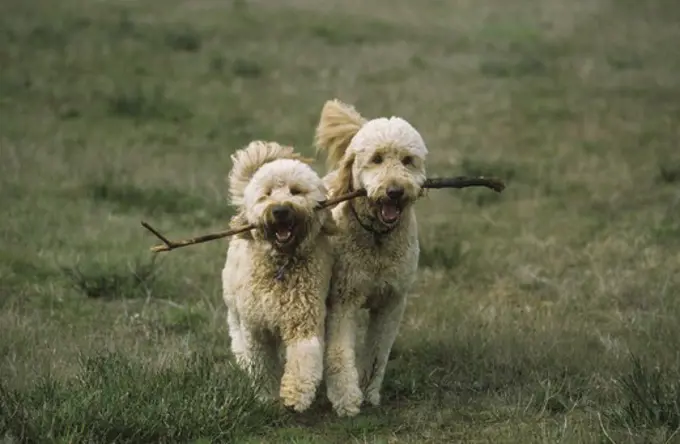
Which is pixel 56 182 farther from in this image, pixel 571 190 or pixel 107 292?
pixel 571 190

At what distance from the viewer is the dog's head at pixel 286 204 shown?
5.54m

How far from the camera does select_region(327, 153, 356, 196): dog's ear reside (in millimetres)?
6133

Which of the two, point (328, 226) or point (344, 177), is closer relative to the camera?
point (328, 226)

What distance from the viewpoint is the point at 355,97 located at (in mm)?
17484

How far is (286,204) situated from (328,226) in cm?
46

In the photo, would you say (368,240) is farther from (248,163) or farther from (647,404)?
(647,404)

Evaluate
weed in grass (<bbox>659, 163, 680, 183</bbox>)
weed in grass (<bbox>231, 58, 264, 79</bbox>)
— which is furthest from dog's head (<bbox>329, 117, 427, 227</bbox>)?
weed in grass (<bbox>231, 58, 264, 79</bbox>)

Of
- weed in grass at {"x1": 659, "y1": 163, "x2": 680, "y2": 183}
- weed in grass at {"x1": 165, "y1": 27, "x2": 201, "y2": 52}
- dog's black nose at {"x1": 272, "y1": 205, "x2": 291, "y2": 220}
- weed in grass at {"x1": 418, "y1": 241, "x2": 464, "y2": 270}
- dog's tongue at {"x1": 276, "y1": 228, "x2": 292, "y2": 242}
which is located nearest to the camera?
dog's black nose at {"x1": 272, "y1": 205, "x2": 291, "y2": 220}

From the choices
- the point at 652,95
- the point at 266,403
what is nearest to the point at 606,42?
the point at 652,95

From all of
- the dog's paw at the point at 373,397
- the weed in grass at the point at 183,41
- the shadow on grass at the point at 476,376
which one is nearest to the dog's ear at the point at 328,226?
the dog's paw at the point at 373,397

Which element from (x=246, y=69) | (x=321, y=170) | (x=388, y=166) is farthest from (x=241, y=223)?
(x=246, y=69)

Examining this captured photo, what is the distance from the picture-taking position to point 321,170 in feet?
41.7

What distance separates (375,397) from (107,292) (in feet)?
10.3

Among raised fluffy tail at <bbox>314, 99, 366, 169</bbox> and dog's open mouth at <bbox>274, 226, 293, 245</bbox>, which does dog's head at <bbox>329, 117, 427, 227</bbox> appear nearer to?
raised fluffy tail at <bbox>314, 99, 366, 169</bbox>
